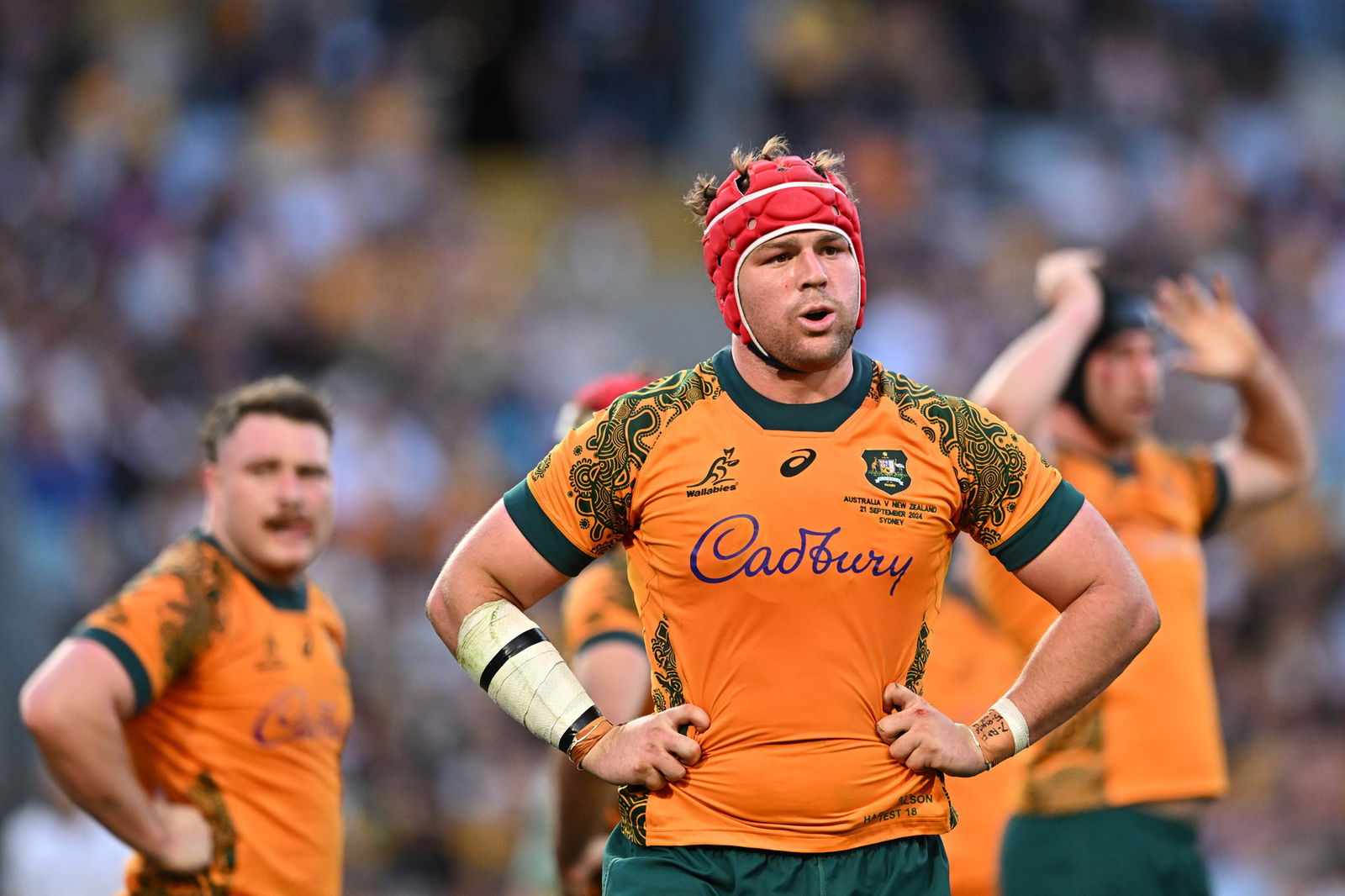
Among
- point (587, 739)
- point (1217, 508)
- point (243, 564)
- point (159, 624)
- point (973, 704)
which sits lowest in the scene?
point (587, 739)

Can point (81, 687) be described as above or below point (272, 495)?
below

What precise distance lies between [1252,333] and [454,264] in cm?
843

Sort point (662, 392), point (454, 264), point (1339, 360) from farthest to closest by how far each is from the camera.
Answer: point (454, 264) → point (1339, 360) → point (662, 392)

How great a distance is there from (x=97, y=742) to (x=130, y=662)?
0.84 feet

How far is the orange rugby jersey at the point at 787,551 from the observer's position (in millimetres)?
3898

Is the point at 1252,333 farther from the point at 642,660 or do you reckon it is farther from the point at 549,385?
the point at 549,385

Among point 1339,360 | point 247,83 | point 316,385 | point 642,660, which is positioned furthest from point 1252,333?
point 247,83

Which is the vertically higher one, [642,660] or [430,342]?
[430,342]

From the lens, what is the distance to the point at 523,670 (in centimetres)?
410

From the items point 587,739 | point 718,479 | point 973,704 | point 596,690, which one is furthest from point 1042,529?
point 973,704

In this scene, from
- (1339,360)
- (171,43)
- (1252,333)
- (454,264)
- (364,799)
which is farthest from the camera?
(171,43)

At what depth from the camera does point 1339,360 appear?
13.0 meters

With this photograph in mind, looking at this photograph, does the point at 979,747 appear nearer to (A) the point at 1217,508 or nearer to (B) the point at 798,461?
(B) the point at 798,461

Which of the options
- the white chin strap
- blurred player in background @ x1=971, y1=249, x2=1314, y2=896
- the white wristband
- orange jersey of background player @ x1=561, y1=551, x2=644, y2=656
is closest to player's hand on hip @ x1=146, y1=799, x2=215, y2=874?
orange jersey of background player @ x1=561, y1=551, x2=644, y2=656
